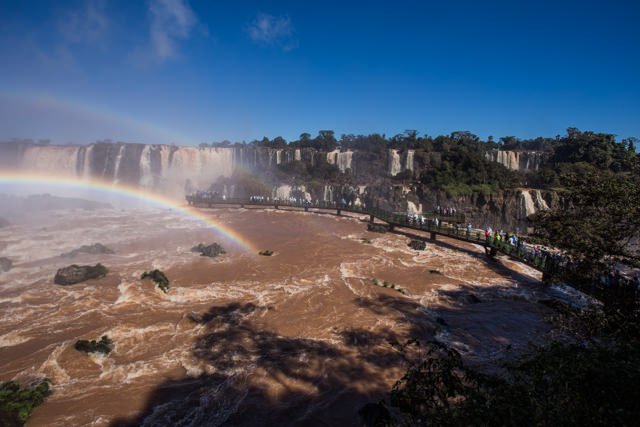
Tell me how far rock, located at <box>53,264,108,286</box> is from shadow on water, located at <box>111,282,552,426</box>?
7.23 meters

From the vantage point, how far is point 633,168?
5797mm

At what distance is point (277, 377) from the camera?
7.29 meters

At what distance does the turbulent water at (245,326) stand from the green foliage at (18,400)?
0.20m

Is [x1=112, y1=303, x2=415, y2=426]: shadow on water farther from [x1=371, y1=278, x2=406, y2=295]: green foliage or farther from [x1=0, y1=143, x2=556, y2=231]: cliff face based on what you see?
[x1=0, y1=143, x2=556, y2=231]: cliff face

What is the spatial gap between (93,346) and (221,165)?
49.3 m

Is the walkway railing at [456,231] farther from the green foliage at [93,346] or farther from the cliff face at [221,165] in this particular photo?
the green foliage at [93,346]

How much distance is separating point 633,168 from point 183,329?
39.2 ft

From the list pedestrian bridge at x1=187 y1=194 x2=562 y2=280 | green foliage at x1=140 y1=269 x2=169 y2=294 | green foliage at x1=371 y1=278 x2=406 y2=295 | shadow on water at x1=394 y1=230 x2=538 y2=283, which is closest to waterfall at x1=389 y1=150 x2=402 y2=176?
pedestrian bridge at x1=187 y1=194 x2=562 y2=280

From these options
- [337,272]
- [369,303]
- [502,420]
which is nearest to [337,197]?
[337,272]

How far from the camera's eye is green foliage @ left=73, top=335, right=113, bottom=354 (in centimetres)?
812

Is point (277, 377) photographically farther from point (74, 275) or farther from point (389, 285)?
point (74, 275)

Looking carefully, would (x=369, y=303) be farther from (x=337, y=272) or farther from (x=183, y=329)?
(x=183, y=329)

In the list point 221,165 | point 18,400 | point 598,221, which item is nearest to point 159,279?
point 18,400

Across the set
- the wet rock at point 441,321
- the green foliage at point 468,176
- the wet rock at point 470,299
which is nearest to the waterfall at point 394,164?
the green foliage at point 468,176
